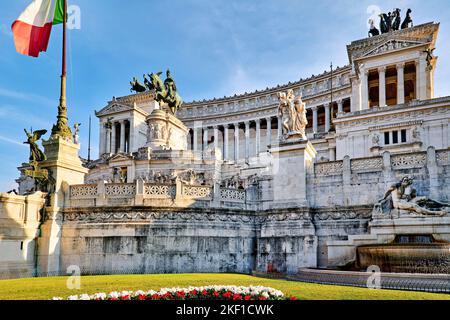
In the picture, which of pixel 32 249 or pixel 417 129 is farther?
pixel 417 129

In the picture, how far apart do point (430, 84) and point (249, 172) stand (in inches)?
1227

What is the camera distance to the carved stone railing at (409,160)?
66.4 ft

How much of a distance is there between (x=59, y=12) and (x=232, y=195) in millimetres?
14625

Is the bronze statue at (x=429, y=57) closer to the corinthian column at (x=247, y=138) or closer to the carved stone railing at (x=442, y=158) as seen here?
the corinthian column at (x=247, y=138)

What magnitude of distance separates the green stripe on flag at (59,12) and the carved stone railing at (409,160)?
66.4 feet

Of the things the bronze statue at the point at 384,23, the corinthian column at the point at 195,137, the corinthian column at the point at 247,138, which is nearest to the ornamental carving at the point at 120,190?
the bronze statue at the point at 384,23

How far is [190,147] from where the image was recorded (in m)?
97.3

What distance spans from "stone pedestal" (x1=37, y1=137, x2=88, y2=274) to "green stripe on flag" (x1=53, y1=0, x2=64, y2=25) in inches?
282

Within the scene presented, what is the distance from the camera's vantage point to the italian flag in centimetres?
2111

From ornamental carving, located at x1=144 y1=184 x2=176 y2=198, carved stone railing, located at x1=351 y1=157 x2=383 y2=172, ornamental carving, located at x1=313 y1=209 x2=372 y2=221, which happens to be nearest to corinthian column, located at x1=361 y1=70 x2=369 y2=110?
carved stone railing, located at x1=351 y1=157 x2=383 y2=172

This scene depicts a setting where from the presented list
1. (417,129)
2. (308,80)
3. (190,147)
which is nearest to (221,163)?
(417,129)

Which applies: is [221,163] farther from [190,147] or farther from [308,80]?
[190,147]

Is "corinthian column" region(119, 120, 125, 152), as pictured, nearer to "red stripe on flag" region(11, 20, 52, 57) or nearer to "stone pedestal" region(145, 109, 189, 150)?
"stone pedestal" region(145, 109, 189, 150)

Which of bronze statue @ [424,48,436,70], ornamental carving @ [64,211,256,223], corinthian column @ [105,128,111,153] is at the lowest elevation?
ornamental carving @ [64,211,256,223]
